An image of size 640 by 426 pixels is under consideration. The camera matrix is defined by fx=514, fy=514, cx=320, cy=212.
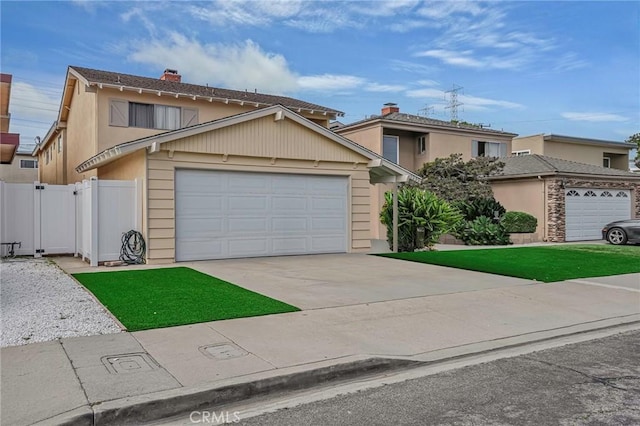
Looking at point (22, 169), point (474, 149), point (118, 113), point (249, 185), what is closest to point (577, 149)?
point (474, 149)

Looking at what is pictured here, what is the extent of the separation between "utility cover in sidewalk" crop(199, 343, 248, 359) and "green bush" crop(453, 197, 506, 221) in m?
18.4

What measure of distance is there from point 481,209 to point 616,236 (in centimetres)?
536

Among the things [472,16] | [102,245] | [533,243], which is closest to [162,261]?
[102,245]

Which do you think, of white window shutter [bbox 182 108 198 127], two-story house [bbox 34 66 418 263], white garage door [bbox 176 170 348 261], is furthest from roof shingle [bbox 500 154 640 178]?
white window shutter [bbox 182 108 198 127]

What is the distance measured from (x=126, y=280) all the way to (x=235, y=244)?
4.31 m

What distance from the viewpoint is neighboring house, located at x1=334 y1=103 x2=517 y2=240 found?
25.2 metres

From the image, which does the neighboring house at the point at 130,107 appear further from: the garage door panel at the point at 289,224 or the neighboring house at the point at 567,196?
the neighboring house at the point at 567,196

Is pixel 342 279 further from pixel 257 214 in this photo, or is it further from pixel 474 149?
pixel 474 149

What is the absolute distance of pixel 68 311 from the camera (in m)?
7.69

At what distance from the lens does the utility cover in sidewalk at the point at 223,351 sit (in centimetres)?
571

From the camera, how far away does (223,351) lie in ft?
19.2

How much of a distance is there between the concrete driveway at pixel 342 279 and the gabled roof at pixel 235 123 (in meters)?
3.24

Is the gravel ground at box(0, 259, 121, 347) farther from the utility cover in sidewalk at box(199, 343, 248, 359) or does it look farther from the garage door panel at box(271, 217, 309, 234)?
the garage door panel at box(271, 217, 309, 234)

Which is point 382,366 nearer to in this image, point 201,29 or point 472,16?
point 472,16
